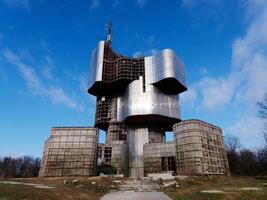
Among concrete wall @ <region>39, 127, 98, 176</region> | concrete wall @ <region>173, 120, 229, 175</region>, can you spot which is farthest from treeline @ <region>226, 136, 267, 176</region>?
concrete wall @ <region>39, 127, 98, 176</region>

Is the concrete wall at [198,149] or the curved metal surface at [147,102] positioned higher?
the curved metal surface at [147,102]

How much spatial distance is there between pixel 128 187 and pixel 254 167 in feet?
162

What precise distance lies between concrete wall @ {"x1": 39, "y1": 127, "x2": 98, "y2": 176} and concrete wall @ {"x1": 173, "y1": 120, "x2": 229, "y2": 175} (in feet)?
60.3

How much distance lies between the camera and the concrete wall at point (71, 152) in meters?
45.0

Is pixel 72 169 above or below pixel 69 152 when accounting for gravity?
below

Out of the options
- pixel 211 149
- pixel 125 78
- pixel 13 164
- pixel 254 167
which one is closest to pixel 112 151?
pixel 125 78

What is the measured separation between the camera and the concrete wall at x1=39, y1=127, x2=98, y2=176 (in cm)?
4500

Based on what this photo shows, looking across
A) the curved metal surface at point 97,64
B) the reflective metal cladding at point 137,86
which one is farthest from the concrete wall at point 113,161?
the curved metal surface at point 97,64

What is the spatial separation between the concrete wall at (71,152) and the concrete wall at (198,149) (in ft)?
60.3

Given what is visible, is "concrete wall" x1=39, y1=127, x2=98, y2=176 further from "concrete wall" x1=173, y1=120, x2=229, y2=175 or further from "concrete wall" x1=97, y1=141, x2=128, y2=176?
"concrete wall" x1=173, y1=120, x2=229, y2=175

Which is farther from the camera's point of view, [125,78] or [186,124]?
[125,78]

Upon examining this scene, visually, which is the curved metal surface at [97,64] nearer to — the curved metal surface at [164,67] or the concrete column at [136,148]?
the curved metal surface at [164,67]

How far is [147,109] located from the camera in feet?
195

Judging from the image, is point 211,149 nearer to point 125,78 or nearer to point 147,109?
point 147,109
